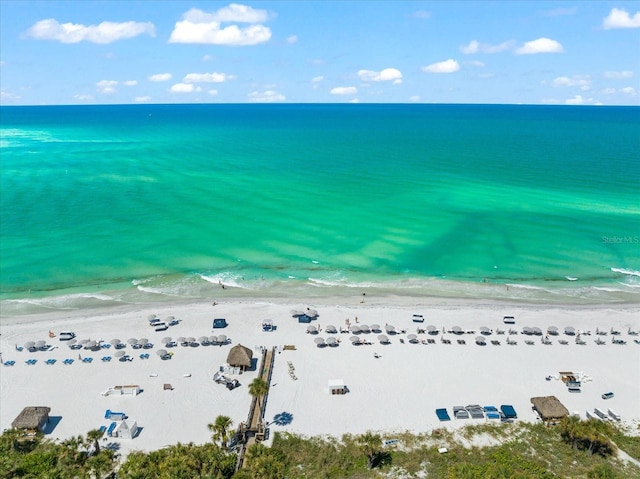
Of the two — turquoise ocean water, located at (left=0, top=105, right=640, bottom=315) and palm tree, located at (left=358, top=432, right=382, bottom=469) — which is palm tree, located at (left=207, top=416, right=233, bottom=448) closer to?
palm tree, located at (left=358, top=432, right=382, bottom=469)

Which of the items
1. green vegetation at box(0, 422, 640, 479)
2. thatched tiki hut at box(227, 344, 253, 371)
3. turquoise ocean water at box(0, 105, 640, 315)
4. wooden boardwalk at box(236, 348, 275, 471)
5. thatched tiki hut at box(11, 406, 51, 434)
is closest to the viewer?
green vegetation at box(0, 422, 640, 479)

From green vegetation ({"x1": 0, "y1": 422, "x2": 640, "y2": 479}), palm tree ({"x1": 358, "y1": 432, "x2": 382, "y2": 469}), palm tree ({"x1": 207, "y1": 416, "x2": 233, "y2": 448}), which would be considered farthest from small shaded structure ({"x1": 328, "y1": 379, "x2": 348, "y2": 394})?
palm tree ({"x1": 207, "y1": 416, "x2": 233, "y2": 448})

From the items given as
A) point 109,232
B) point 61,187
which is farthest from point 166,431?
point 61,187

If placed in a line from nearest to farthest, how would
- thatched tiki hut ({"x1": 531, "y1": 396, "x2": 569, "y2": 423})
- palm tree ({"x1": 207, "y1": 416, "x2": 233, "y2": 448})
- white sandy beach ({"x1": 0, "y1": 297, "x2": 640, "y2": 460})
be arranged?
palm tree ({"x1": 207, "y1": 416, "x2": 233, "y2": 448}) < thatched tiki hut ({"x1": 531, "y1": 396, "x2": 569, "y2": 423}) < white sandy beach ({"x1": 0, "y1": 297, "x2": 640, "y2": 460})

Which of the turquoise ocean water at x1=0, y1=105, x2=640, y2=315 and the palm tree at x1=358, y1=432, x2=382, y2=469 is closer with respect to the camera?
the palm tree at x1=358, y1=432, x2=382, y2=469

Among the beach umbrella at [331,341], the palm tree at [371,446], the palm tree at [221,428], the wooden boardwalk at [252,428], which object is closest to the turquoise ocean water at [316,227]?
the beach umbrella at [331,341]

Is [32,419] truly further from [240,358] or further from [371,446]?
[371,446]

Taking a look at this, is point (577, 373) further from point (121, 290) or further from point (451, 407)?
point (121, 290)
